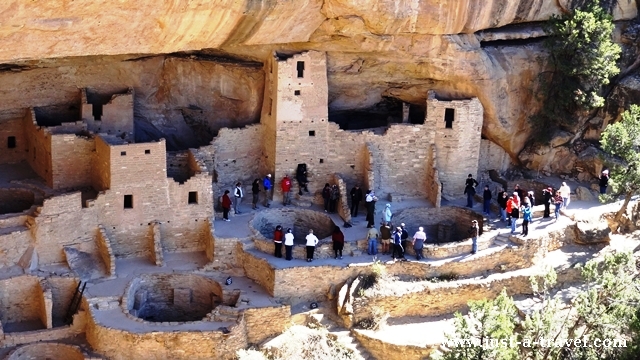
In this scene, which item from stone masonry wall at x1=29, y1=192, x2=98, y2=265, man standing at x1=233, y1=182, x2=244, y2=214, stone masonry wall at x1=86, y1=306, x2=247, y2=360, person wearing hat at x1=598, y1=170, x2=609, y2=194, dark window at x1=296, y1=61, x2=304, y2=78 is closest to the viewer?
stone masonry wall at x1=86, y1=306, x2=247, y2=360

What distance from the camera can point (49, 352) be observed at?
19.0m

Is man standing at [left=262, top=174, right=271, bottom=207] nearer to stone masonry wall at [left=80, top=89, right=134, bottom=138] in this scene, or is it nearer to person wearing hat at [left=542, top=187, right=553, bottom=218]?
stone masonry wall at [left=80, top=89, right=134, bottom=138]

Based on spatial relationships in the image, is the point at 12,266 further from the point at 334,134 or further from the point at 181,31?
the point at 334,134

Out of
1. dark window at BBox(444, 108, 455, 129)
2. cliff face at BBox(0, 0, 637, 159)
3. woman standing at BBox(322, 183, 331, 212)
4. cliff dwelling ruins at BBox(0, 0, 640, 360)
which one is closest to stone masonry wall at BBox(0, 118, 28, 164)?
cliff dwelling ruins at BBox(0, 0, 640, 360)

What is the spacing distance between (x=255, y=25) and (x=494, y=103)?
6161mm

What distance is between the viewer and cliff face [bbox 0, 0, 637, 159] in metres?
19.3

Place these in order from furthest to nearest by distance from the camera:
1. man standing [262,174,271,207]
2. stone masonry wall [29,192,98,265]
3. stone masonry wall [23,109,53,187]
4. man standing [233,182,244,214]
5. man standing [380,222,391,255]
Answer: man standing [262,174,271,207] < man standing [233,182,244,214] < stone masonry wall [23,109,53,187] < man standing [380,222,391,255] < stone masonry wall [29,192,98,265]

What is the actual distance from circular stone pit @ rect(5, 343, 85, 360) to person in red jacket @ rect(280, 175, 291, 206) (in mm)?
5879

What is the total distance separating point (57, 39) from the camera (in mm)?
18219

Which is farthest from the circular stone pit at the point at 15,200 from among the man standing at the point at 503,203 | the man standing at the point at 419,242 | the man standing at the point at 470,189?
the man standing at the point at 503,203

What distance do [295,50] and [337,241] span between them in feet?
14.2

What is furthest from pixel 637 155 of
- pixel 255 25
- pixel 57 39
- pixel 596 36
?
pixel 57 39

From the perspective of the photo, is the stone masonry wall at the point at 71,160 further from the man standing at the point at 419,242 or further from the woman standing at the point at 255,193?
the man standing at the point at 419,242

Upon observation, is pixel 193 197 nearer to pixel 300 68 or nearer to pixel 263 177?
pixel 263 177
